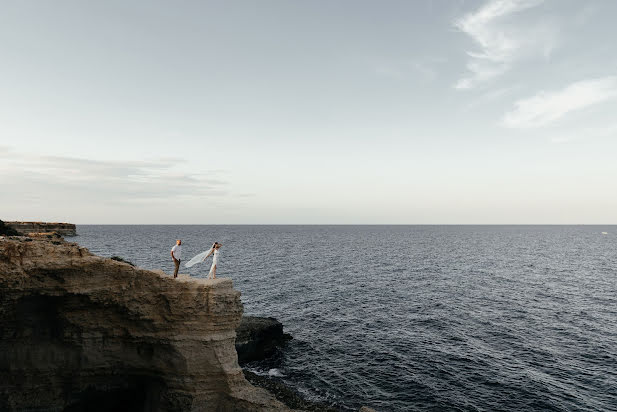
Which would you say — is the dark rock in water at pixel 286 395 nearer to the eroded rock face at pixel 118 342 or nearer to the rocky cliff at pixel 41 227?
the eroded rock face at pixel 118 342

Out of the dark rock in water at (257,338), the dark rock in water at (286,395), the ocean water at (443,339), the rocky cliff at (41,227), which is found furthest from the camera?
the rocky cliff at (41,227)

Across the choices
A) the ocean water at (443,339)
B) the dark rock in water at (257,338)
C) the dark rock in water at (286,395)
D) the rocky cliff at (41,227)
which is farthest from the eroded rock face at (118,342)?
the rocky cliff at (41,227)

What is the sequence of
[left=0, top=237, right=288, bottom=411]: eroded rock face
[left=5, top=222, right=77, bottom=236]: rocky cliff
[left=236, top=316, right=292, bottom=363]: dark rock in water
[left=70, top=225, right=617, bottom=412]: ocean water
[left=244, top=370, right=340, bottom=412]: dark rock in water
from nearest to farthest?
1. [left=0, top=237, right=288, bottom=411]: eroded rock face
2. [left=244, top=370, right=340, bottom=412]: dark rock in water
3. [left=70, top=225, right=617, bottom=412]: ocean water
4. [left=236, top=316, right=292, bottom=363]: dark rock in water
5. [left=5, top=222, right=77, bottom=236]: rocky cliff

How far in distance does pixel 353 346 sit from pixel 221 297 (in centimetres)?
1941

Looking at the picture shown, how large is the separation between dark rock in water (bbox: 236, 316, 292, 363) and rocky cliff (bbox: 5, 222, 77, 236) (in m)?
72.2

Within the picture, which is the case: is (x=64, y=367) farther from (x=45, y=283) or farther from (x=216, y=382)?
(x=216, y=382)

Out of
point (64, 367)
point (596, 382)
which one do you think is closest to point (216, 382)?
point (64, 367)

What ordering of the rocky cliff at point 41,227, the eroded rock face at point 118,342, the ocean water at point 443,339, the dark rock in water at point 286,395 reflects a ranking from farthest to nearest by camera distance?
1. the rocky cliff at point 41,227
2. the ocean water at point 443,339
3. the dark rock in water at point 286,395
4. the eroded rock face at point 118,342

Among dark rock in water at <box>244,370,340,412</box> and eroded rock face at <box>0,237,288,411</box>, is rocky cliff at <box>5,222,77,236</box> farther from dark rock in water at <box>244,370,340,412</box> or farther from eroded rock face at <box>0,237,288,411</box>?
dark rock in water at <box>244,370,340,412</box>

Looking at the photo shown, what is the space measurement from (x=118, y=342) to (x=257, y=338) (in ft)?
49.9

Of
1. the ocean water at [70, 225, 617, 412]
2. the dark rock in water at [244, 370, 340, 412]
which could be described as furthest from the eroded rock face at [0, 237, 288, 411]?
the ocean water at [70, 225, 617, 412]

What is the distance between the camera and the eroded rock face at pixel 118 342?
15.9 m

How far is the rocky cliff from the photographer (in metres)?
88.3

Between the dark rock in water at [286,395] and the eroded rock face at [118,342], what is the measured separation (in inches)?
225
